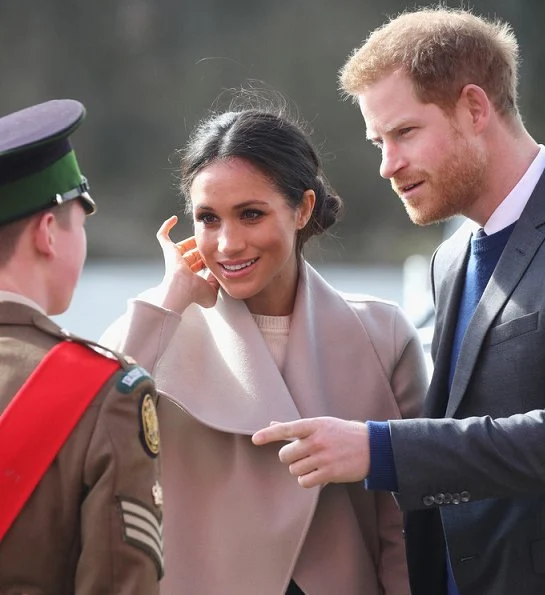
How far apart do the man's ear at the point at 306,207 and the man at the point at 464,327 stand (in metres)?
0.23

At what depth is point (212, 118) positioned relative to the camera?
3.05m

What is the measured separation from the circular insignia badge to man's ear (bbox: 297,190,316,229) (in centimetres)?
104

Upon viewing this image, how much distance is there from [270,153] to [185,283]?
1.19 ft

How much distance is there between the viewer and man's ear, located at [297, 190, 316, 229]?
9.61ft

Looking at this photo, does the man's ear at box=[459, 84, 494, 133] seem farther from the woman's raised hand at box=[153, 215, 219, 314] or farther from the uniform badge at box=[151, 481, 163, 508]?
the uniform badge at box=[151, 481, 163, 508]

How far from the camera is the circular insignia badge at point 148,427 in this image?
1.93m

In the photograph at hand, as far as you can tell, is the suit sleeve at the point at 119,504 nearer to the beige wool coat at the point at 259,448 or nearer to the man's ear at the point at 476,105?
the beige wool coat at the point at 259,448

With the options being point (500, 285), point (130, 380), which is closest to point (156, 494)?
point (130, 380)

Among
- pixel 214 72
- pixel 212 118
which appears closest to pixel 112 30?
pixel 214 72

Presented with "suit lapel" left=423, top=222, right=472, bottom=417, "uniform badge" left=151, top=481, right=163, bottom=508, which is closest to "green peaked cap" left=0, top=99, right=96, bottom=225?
"uniform badge" left=151, top=481, right=163, bottom=508

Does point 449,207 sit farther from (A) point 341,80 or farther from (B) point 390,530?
(B) point 390,530

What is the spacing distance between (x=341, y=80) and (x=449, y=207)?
1.44 feet

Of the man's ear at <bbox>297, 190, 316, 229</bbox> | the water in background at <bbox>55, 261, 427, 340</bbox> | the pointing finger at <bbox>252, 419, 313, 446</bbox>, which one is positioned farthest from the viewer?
the water in background at <bbox>55, 261, 427, 340</bbox>

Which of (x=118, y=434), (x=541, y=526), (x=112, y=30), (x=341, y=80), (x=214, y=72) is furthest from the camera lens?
(x=112, y=30)
